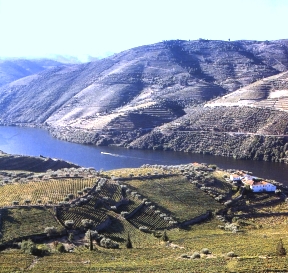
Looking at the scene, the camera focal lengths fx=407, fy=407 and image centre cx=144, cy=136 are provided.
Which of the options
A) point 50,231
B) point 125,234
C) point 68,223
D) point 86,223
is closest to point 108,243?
point 125,234

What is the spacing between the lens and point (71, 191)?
190ft

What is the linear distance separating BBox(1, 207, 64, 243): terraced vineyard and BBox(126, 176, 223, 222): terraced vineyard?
710 inches

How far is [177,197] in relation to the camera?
214 feet

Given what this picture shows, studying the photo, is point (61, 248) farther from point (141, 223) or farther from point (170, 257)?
point (141, 223)

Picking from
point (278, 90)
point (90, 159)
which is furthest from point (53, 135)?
point (278, 90)

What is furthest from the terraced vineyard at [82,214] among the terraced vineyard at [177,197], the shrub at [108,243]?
the terraced vineyard at [177,197]

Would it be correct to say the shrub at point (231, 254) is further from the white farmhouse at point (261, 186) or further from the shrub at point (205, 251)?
the white farmhouse at point (261, 186)

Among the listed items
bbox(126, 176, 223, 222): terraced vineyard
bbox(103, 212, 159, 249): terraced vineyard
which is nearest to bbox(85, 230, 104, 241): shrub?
bbox(103, 212, 159, 249): terraced vineyard

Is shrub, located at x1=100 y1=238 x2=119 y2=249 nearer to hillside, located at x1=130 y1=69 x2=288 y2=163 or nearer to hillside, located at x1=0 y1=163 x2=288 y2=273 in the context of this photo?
hillside, located at x1=0 y1=163 x2=288 y2=273

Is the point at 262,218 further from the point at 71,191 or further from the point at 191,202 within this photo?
the point at 71,191

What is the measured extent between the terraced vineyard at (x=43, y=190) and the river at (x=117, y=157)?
188ft

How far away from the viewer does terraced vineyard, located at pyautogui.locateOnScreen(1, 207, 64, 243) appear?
42.9 metres

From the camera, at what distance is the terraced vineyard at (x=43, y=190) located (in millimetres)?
52756

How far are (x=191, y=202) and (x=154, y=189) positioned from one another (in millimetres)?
6471
